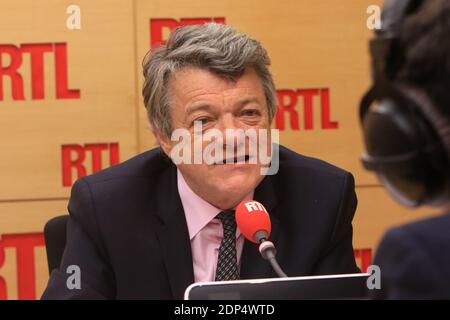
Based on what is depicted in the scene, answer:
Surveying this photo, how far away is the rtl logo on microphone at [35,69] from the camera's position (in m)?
2.60

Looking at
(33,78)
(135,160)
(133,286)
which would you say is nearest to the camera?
(133,286)

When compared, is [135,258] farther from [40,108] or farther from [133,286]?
[40,108]

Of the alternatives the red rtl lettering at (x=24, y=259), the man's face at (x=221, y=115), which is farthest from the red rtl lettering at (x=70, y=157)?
the man's face at (x=221, y=115)

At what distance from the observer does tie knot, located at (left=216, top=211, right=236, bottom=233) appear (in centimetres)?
171

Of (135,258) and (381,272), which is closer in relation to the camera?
(381,272)

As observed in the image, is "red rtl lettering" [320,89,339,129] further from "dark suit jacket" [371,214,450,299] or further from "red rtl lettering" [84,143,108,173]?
"dark suit jacket" [371,214,450,299]

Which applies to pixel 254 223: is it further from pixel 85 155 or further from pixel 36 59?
pixel 36 59

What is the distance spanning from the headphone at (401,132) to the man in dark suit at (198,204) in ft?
2.91

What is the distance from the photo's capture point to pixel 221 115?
1701 millimetres

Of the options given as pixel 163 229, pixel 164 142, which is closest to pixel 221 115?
pixel 164 142

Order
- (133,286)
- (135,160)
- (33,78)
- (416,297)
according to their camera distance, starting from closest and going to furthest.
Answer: (416,297)
(133,286)
(135,160)
(33,78)
